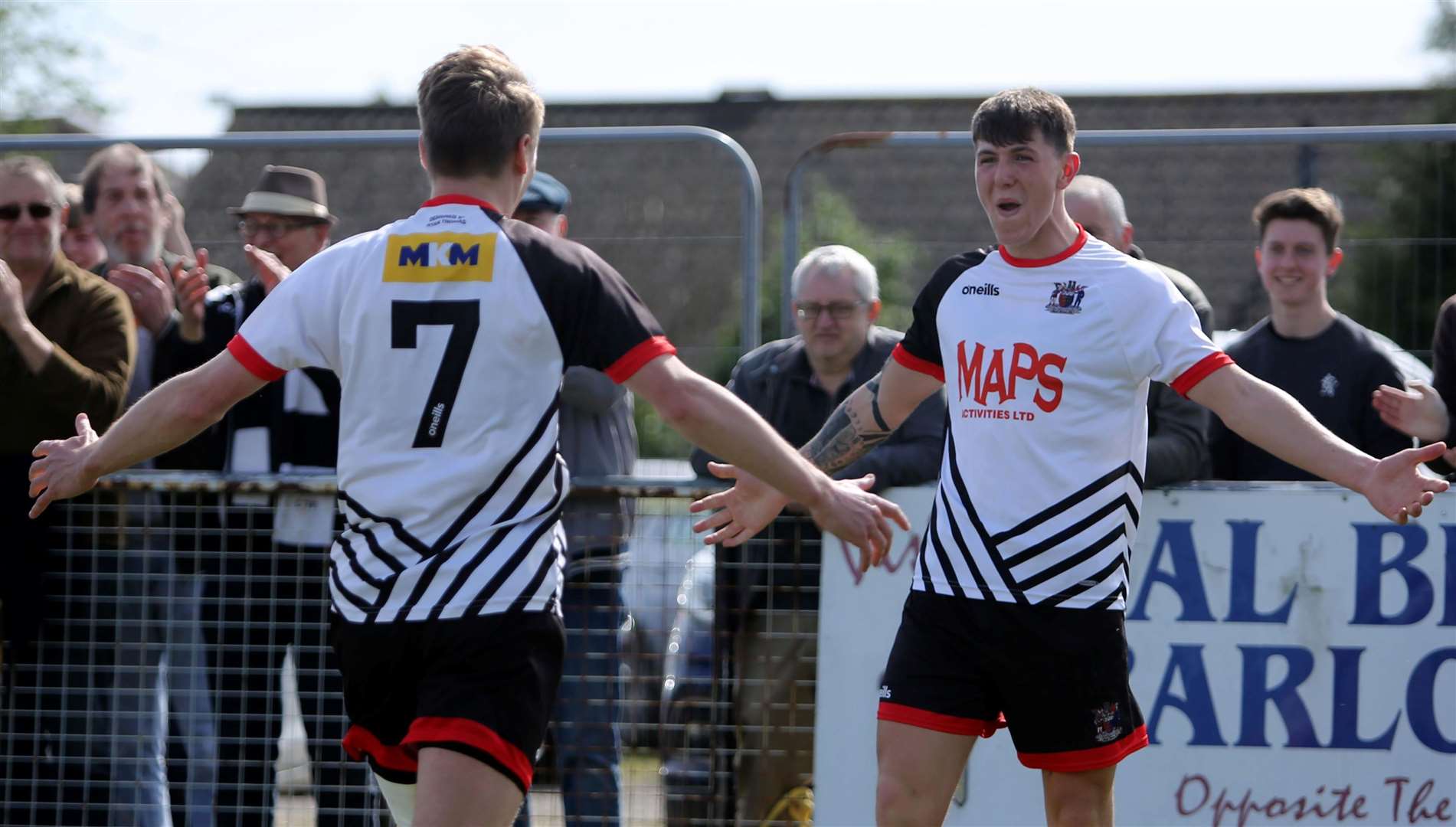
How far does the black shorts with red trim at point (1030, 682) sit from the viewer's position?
3967mm

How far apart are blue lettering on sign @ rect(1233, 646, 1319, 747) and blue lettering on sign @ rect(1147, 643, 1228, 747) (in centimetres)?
10

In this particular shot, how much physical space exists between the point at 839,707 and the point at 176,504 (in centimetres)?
247

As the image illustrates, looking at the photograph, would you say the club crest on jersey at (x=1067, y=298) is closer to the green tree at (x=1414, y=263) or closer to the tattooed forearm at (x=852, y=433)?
the tattooed forearm at (x=852, y=433)

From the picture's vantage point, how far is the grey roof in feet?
21.6

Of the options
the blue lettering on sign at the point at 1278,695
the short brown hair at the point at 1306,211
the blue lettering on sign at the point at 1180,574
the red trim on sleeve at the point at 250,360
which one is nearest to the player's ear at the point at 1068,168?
the blue lettering on sign at the point at 1180,574

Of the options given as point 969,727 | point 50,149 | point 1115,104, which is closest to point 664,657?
point 969,727

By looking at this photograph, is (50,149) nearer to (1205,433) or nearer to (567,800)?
(567,800)

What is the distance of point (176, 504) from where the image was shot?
568cm

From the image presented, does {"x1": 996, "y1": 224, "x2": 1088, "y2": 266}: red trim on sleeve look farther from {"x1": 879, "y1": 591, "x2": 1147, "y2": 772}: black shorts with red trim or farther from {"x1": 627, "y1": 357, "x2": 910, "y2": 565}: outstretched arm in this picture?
{"x1": 627, "y1": 357, "x2": 910, "y2": 565}: outstretched arm

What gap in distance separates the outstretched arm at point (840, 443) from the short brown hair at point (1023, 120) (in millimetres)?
696

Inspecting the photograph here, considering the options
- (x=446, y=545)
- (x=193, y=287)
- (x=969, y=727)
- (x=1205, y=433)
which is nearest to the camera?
(x=446, y=545)

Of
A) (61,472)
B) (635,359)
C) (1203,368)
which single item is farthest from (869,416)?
(61,472)

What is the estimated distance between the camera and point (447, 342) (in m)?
3.33

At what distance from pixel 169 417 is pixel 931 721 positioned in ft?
6.45
